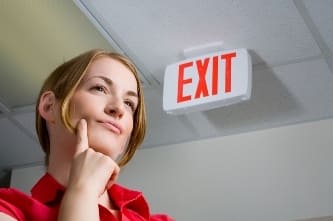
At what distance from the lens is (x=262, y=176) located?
275 centimetres

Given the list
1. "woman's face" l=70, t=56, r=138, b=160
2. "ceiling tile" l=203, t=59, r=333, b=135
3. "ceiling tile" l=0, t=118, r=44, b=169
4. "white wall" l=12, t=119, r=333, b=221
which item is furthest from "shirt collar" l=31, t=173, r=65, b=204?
"ceiling tile" l=0, t=118, r=44, b=169

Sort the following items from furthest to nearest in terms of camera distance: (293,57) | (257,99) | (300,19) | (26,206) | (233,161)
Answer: (233,161) < (257,99) < (293,57) < (300,19) < (26,206)

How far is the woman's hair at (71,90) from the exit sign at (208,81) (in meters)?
0.99

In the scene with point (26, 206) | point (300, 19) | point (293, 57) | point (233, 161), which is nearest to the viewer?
point (26, 206)

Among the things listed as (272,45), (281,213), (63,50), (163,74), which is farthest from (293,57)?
(63,50)

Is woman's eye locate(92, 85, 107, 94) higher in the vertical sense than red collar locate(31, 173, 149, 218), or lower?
higher

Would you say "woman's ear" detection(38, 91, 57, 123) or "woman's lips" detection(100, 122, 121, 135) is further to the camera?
"woman's ear" detection(38, 91, 57, 123)

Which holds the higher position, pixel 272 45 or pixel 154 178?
pixel 272 45

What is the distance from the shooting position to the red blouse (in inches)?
40.8

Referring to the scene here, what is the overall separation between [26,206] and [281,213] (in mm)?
1763

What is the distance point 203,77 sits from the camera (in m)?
2.28

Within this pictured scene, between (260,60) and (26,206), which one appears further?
(260,60)

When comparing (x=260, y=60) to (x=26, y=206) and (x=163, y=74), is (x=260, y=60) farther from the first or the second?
(x=26, y=206)

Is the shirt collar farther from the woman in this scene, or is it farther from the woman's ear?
the woman's ear
